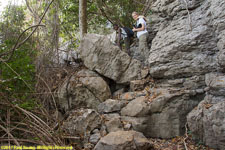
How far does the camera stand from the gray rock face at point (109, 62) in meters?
5.80

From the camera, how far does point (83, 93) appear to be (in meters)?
5.52

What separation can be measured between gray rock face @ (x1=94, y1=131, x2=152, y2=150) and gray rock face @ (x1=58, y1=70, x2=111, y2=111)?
70.3 inches

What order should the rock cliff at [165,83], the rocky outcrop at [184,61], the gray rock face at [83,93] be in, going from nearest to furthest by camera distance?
1. the rock cliff at [165,83]
2. the rocky outcrop at [184,61]
3. the gray rock face at [83,93]

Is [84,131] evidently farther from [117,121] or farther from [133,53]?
[133,53]

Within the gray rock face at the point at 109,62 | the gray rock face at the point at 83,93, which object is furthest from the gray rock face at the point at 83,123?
the gray rock face at the point at 109,62

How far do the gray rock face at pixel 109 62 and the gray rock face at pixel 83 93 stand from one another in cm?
42

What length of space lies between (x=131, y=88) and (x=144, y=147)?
7.17 feet

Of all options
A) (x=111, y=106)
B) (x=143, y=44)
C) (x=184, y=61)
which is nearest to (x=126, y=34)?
(x=143, y=44)

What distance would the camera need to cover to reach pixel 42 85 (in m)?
4.89

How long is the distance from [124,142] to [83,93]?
94.4 inches

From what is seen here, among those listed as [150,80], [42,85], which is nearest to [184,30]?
[150,80]

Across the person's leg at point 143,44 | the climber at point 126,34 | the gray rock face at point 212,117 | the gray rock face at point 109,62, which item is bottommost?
the gray rock face at point 212,117

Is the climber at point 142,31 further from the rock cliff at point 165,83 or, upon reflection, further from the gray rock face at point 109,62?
the gray rock face at point 109,62

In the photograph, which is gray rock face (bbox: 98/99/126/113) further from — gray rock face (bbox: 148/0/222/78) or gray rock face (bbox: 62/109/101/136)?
gray rock face (bbox: 148/0/222/78)
